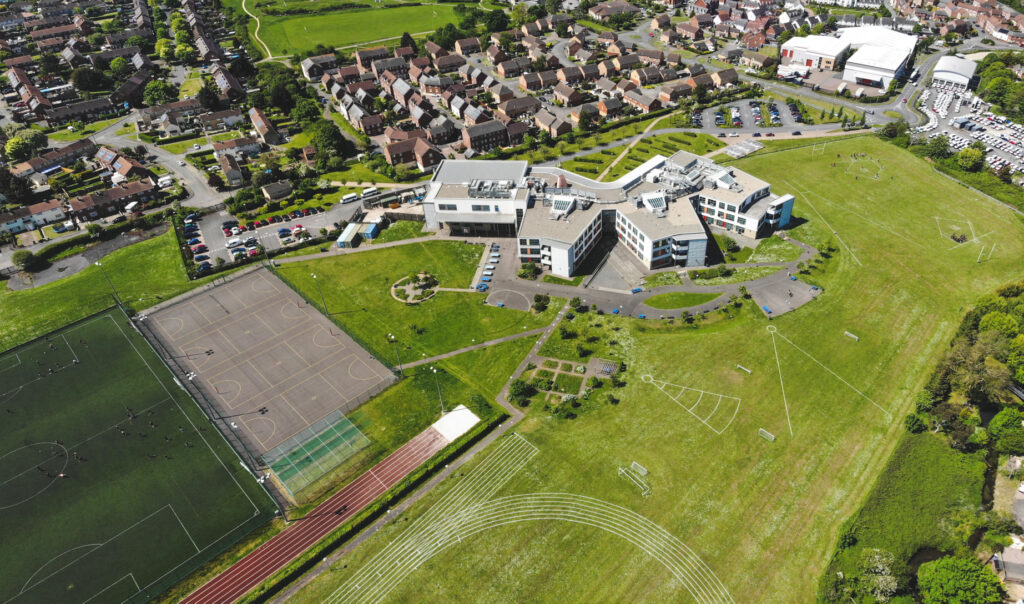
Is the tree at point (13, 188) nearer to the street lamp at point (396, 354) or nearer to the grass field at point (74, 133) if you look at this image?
the grass field at point (74, 133)

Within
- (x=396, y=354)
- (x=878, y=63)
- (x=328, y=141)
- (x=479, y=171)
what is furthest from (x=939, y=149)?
(x=328, y=141)

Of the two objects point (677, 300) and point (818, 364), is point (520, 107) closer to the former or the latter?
point (677, 300)

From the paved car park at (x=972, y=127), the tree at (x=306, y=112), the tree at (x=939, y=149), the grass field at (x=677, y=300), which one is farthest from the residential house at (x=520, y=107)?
the paved car park at (x=972, y=127)

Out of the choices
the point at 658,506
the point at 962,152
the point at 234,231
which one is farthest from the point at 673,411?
the point at 962,152

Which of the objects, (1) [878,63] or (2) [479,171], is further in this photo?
(1) [878,63]

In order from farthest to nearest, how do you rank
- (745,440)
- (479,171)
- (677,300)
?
(479,171), (677,300), (745,440)

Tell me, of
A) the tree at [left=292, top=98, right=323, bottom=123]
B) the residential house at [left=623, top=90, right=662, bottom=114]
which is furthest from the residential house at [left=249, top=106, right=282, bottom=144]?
the residential house at [left=623, top=90, right=662, bottom=114]
